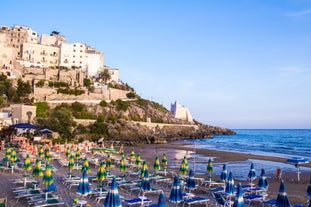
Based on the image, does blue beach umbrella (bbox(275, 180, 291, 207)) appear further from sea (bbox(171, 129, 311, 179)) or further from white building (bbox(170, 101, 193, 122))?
white building (bbox(170, 101, 193, 122))

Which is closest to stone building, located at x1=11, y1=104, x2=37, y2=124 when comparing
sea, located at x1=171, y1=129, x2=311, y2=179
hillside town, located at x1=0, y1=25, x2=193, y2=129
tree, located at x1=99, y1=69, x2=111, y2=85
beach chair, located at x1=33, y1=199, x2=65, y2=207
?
hillside town, located at x1=0, y1=25, x2=193, y2=129

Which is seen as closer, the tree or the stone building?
the stone building

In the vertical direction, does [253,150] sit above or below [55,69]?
below

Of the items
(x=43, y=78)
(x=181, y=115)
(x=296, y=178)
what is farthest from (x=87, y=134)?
(x=181, y=115)

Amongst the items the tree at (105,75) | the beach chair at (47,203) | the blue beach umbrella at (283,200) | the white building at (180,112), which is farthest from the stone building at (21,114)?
the white building at (180,112)

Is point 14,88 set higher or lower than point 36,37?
lower

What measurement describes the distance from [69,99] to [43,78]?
8553mm

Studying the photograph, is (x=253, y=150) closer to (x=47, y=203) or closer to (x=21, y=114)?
(x=21, y=114)

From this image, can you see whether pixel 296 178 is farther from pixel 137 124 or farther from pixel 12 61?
pixel 12 61

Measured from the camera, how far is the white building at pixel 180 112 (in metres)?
94.8

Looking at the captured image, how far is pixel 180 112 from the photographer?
95.8m

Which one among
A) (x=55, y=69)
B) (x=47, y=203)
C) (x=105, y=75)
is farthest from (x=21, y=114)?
(x=105, y=75)

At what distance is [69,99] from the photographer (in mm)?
61656

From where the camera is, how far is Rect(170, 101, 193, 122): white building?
311 feet
